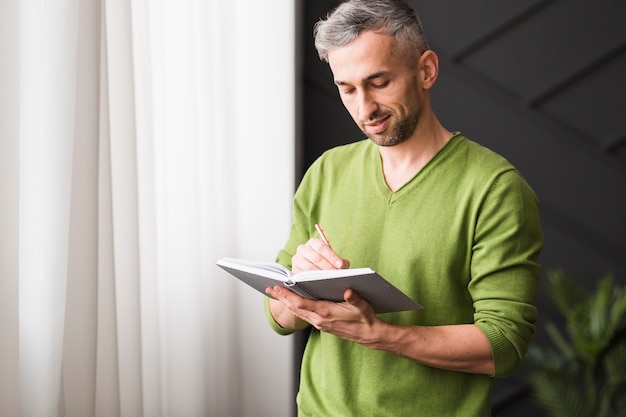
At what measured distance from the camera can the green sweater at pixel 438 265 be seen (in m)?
1.50

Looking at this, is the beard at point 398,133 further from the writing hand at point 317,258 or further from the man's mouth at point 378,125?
the writing hand at point 317,258

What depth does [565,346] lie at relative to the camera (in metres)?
2.79

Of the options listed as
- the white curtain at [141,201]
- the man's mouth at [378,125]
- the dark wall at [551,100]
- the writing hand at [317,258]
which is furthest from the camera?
the dark wall at [551,100]

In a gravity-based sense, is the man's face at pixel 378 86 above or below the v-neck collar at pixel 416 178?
above

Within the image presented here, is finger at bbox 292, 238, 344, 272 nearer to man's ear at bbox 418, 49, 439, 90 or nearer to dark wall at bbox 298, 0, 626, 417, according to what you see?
man's ear at bbox 418, 49, 439, 90

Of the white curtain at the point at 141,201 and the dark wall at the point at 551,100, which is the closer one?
the white curtain at the point at 141,201

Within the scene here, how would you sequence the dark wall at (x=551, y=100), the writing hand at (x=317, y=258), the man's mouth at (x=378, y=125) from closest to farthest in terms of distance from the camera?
the writing hand at (x=317, y=258) → the man's mouth at (x=378, y=125) → the dark wall at (x=551, y=100)

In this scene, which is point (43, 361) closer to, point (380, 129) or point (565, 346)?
point (380, 129)

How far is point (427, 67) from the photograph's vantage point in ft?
5.20

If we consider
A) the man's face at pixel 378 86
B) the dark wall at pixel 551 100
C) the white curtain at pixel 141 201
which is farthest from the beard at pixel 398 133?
the dark wall at pixel 551 100

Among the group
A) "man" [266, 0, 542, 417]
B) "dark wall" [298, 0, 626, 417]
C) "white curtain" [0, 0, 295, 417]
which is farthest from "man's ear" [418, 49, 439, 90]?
"dark wall" [298, 0, 626, 417]

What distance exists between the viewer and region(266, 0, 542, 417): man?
1.49m

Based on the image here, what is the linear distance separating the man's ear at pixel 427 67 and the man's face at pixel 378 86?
0.02 metres

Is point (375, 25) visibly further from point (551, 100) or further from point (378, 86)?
point (551, 100)
